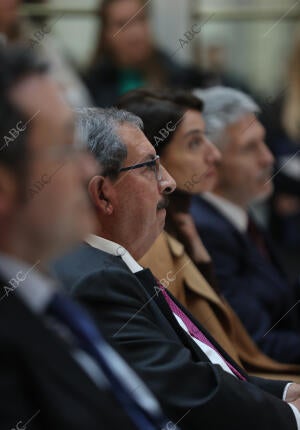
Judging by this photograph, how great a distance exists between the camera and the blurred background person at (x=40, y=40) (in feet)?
10.3

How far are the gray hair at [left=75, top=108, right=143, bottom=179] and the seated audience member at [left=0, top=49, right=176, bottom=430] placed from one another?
48 centimetres

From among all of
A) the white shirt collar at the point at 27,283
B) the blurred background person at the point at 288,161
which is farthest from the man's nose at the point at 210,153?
the blurred background person at the point at 288,161

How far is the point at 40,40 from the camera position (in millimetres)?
3350

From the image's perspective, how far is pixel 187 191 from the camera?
95.7 inches

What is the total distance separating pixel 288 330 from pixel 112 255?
1.40m

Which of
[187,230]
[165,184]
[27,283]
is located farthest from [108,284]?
[187,230]

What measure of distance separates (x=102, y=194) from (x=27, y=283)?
612 millimetres

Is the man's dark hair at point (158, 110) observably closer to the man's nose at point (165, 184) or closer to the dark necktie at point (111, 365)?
the man's nose at point (165, 184)

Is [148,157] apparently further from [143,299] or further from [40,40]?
[40,40]

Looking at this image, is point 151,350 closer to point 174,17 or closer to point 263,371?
point 263,371

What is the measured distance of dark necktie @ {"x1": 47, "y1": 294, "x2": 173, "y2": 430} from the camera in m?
1.21

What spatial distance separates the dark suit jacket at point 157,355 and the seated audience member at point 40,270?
342 millimetres

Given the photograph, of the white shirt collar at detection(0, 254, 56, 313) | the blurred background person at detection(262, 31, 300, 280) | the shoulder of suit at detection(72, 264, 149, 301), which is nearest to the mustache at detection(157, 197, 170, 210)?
the shoulder of suit at detection(72, 264, 149, 301)

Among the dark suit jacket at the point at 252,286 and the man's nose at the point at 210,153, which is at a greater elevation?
the man's nose at the point at 210,153
